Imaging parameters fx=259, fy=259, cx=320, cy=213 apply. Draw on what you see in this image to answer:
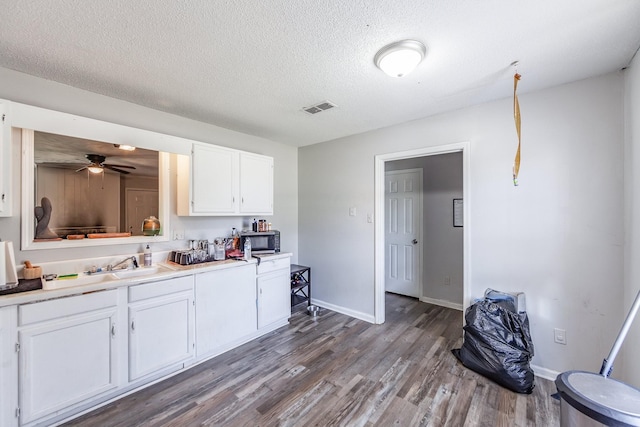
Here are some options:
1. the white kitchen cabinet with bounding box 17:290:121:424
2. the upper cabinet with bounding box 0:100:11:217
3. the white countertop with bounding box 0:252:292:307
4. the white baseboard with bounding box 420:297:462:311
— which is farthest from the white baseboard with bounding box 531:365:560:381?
the upper cabinet with bounding box 0:100:11:217

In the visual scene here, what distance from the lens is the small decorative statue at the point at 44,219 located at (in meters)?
2.03

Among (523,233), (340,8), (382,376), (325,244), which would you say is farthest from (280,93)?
(382,376)

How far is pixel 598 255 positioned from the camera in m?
2.01

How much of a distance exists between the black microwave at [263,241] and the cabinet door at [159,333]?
3.24 feet

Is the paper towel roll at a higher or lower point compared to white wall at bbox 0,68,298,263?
lower

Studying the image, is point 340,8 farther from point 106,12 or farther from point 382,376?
point 382,376

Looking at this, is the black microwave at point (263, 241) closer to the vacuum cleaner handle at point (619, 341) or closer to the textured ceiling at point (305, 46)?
Result: the textured ceiling at point (305, 46)

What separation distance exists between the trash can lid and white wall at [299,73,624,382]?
113cm

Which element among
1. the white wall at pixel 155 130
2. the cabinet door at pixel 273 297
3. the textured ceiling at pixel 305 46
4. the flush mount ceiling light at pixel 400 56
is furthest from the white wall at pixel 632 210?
the white wall at pixel 155 130

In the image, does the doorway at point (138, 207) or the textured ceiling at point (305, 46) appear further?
the doorway at point (138, 207)

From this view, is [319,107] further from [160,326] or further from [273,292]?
[160,326]

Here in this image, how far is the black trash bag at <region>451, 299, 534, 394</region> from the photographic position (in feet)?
6.64

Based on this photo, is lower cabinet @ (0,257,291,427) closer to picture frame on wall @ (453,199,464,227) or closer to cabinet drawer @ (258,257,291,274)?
cabinet drawer @ (258,257,291,274)

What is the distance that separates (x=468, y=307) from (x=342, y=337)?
135cm
